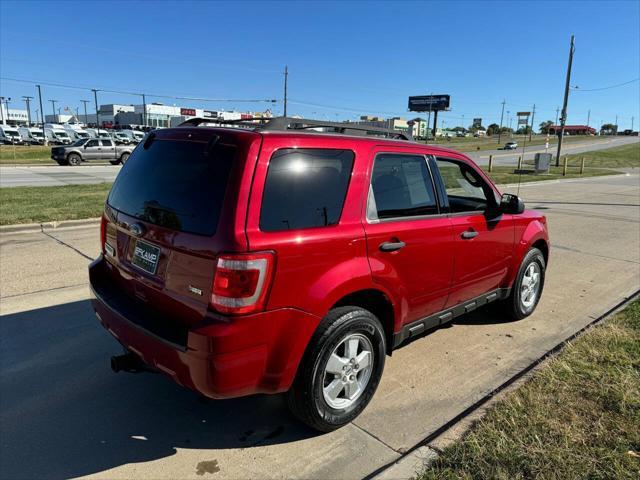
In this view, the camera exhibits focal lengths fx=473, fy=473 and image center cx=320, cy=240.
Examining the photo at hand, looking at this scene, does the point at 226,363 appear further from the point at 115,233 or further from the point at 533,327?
the point at 533,327

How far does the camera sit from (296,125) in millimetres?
3205

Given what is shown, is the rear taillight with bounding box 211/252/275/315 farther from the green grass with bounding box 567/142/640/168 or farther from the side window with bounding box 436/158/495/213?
the green grass with bounding box 567/142/640/168

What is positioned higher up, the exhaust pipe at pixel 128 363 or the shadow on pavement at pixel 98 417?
the exhaust pipe at pixel 128 363

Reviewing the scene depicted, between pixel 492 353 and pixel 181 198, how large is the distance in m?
3.04

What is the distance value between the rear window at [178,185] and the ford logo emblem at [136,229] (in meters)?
0.07

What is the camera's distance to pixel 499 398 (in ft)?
10.9

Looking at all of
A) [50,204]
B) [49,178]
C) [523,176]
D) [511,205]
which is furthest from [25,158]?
[511,205]

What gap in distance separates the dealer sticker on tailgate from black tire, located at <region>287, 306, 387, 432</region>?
1.04m

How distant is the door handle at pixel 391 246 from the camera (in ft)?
10.0

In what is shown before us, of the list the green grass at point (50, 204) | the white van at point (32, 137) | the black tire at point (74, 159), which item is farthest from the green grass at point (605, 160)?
the white van at point (32, 137)

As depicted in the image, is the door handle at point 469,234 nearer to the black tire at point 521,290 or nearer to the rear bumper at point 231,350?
the black tire at point 521,290

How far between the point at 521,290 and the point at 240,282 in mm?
3506

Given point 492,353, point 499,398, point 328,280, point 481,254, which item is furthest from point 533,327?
point 328,280

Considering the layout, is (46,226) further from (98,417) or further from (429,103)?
(429,103)
